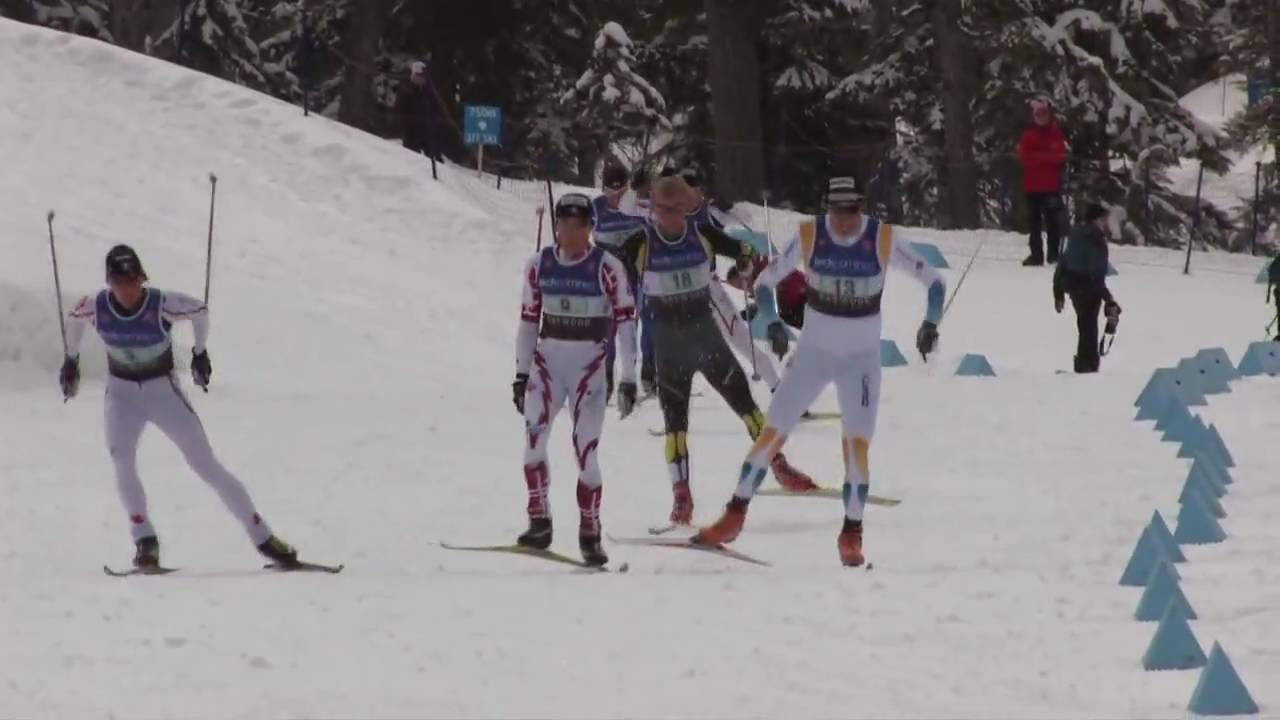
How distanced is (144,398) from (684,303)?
329cm

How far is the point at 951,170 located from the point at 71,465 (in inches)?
754

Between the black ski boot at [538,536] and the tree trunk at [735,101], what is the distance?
20968mm

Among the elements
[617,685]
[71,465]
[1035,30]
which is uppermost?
[1035,30]

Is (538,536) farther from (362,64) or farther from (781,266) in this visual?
(362,64)

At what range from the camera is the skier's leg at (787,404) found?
10.7 metres

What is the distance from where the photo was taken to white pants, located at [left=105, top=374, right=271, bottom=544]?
10.5 meters

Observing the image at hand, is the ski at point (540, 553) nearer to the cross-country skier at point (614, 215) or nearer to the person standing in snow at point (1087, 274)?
the cross-country skier at point (614, 215)

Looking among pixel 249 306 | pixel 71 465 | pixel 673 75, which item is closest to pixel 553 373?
pixel 71 465

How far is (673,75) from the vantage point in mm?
36656

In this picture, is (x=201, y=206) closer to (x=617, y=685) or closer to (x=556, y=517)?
(x=556, y=517)

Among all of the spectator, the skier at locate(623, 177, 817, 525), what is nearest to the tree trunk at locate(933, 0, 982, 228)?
the spectator

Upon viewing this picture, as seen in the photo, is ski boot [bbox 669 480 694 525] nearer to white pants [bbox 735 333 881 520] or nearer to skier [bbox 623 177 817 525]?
skier [bbox 623 177 817 525]

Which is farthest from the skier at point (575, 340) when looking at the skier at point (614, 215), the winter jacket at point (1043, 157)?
the winter jacket at point (1043, 157)

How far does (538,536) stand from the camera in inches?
422
